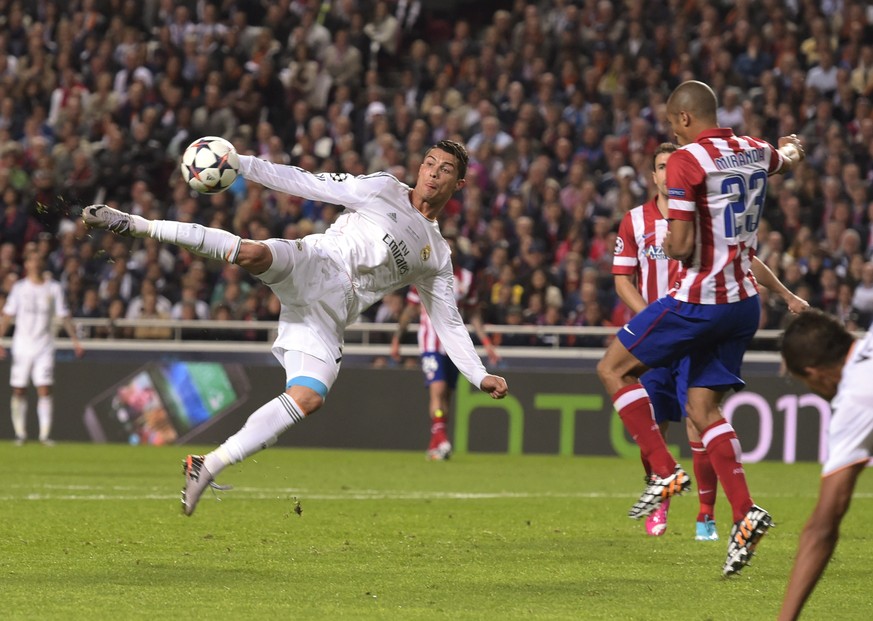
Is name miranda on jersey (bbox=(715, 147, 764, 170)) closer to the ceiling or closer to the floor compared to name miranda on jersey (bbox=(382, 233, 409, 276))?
closer to the ceiling

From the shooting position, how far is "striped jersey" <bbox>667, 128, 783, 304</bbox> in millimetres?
7254

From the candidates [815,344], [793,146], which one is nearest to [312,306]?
[793,146]

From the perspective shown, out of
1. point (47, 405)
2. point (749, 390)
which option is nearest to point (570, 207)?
point (749, 390)

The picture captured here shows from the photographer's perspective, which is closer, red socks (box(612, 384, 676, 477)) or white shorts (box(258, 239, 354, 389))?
white shorts (box(258, 239, 354, 389))

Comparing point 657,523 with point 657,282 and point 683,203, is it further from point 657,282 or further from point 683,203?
point 683,203

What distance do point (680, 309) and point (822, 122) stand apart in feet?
42.9

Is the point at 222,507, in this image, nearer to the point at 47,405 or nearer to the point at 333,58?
the point at 47,405

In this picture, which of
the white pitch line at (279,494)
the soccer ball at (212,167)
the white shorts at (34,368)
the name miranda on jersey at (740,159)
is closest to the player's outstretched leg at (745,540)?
the name miranda on jersey at (740,159)

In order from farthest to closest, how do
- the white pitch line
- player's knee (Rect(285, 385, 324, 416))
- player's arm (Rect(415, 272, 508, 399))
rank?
the white pitch line
player's arm (Rect(415, 272, 508, 399))
player's knee (Rect(285, 385, 324, 416))

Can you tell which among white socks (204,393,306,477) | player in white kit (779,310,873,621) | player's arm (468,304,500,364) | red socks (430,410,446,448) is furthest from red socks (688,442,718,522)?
player's arm (468,304,500,364)

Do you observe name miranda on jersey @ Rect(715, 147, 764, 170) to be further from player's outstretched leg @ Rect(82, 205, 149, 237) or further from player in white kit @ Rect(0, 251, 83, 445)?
player in white kit @ Rect(0, 251, 83, 445)

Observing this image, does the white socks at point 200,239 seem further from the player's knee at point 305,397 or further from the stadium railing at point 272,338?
the stadium railing at point 272,338

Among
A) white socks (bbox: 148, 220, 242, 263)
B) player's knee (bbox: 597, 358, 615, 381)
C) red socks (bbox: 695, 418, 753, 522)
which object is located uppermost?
white socks (bbox: 148, 220, 242, 263)

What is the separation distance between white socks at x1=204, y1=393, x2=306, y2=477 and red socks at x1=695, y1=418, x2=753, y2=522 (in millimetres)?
2140
